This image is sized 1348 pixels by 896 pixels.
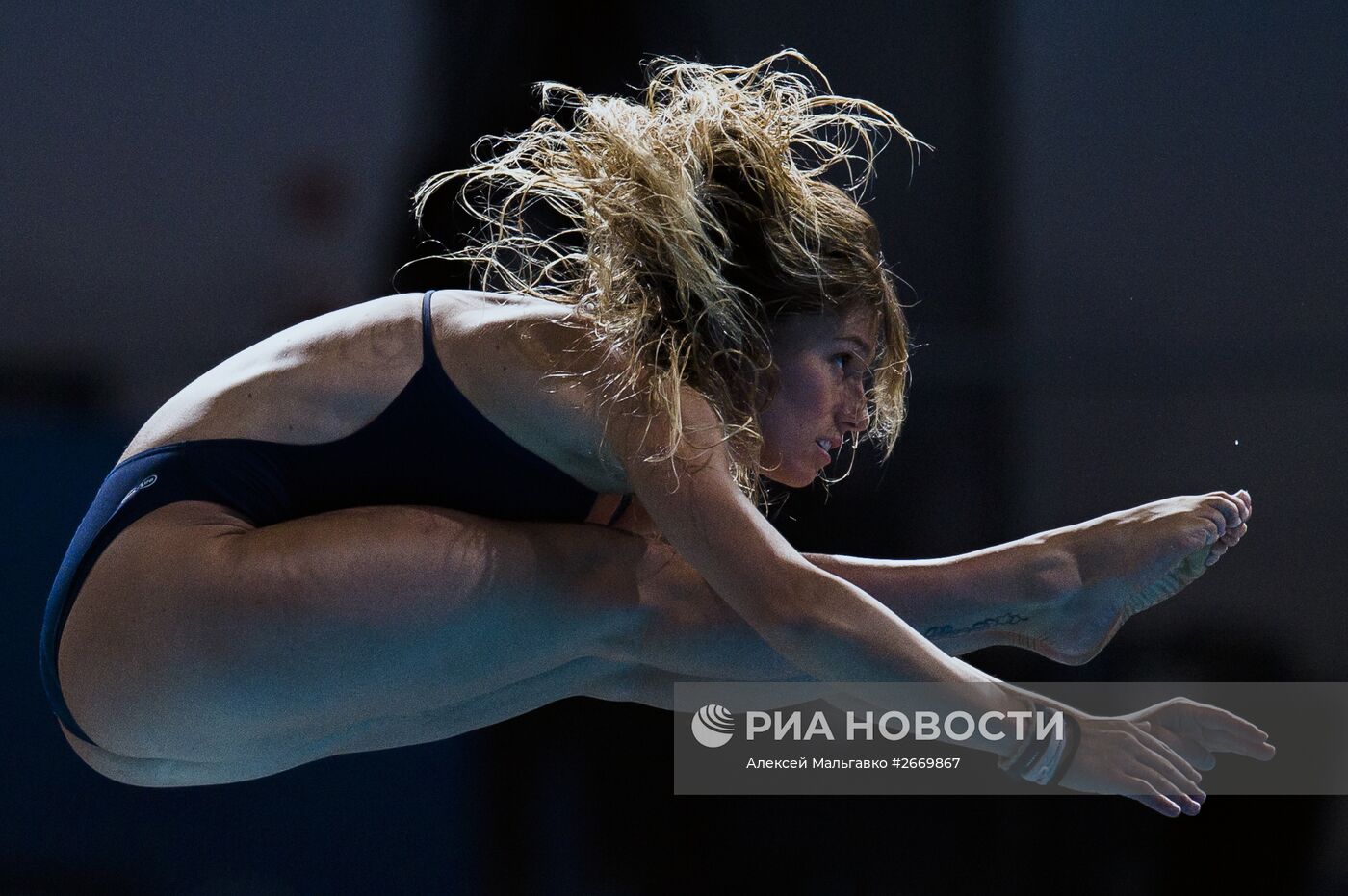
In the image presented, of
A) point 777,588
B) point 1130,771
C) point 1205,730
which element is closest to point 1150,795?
point 1130,771

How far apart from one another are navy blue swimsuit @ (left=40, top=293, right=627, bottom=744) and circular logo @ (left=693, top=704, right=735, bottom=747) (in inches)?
18.3

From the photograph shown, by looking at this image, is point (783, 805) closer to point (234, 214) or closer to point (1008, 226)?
point (1008, 226)

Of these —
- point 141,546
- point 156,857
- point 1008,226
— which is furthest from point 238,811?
point 1008,226

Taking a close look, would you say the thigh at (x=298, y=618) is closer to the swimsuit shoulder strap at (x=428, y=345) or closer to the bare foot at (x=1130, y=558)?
the swimsuit shoulder strap at (x=428, y=345)

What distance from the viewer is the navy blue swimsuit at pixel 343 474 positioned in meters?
1.00

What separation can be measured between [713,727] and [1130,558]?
18.9 inches

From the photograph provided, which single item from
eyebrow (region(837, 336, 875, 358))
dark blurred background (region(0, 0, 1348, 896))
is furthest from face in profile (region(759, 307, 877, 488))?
dark blurred background (region(0, 0, 1348, 896))

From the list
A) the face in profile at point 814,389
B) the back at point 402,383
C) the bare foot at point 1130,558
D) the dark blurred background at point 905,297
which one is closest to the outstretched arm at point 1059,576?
the bare foot at point 1130,558

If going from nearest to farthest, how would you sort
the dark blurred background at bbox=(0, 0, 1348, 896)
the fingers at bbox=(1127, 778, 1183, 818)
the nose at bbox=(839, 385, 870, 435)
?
the fingers at bbox=(1127, 778, 1183, 818)
the nose at bbox=(839, 385, 870, 435)
the dark blurred background at bbox=(0, 0, 1348, 896)

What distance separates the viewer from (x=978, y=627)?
1.23 m

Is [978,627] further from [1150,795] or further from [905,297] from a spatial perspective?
[905,297]

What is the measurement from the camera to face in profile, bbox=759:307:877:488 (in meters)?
1.08

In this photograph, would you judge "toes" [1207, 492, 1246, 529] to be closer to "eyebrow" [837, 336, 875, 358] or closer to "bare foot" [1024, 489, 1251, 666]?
"bare foot" [1024, 489, 1251, 666]

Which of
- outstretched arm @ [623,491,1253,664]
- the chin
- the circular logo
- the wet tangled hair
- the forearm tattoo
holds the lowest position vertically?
the circular logo
